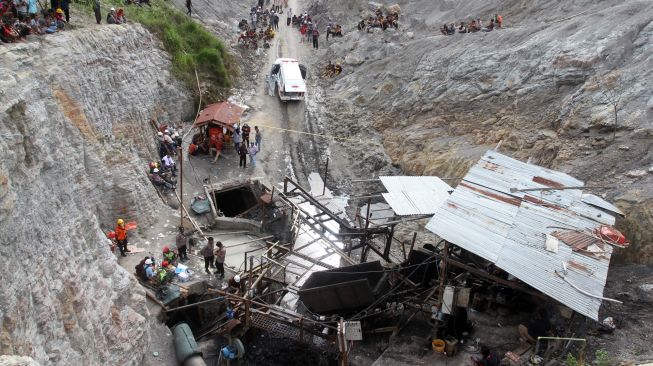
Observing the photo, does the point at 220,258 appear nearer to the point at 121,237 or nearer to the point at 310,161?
the point at 121,237

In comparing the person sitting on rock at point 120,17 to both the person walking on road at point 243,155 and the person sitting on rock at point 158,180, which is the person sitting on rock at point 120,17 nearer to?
the person sitting on rock at point 158,180

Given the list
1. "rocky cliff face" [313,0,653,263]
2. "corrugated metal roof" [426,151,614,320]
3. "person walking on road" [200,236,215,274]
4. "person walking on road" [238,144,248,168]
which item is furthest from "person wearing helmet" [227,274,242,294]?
"rocky cliff face" [313,0,653,263]

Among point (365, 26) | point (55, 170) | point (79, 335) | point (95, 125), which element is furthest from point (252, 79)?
point (79, 335)

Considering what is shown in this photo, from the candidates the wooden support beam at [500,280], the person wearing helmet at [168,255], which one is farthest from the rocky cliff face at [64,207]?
the wooden support beam at [500,280]

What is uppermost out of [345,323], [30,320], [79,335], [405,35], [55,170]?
[405,35]

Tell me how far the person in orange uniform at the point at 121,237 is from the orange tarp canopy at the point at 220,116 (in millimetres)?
9520

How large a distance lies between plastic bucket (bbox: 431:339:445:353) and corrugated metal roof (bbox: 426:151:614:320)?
3171 millimetres

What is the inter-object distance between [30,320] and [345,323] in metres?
8.57

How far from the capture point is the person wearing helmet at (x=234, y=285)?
17038mm

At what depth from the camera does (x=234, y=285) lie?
1727 centimetres

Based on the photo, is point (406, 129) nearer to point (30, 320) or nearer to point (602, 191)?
point (602, 191)

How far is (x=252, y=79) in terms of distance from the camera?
36.1 m

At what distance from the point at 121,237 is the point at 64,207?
4.45m

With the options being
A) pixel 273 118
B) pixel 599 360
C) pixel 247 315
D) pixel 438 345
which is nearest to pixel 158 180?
pixel 247 315
